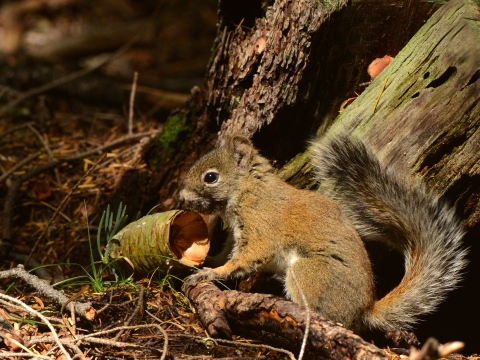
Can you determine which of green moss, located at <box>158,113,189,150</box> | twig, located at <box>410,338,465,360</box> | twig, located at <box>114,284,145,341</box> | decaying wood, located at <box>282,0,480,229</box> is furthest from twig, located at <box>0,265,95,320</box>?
decaying wood, located at <box>282,0,480,229</box>

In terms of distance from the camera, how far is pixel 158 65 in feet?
28.1

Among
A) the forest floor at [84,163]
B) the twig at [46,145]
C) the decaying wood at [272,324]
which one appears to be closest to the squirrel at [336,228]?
the decaying wood at [272,324]

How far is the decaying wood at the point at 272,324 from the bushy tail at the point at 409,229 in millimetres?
593

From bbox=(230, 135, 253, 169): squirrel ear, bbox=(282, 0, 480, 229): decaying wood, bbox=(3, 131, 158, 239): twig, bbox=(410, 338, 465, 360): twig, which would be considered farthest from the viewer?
bbox=(3, 131, 158, 239): twig

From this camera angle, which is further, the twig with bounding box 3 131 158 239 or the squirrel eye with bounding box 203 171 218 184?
the twig with bounding box 3 131 158 239

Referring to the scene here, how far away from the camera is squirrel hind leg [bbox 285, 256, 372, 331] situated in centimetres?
306

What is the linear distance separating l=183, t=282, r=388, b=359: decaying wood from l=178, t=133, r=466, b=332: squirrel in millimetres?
260

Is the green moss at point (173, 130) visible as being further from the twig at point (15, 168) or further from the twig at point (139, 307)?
the twig at point (139, 307)

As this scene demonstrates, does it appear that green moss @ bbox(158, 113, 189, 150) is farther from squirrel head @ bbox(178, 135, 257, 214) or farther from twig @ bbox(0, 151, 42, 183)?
twig @ bbox(0, 151, 42, 183)

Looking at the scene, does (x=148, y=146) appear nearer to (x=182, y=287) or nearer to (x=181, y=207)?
(x=181, y=207)

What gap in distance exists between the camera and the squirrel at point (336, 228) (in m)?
3.07

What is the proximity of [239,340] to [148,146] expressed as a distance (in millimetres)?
1950

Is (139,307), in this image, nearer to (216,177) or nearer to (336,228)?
(216,177)

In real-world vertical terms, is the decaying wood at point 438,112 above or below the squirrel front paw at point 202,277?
above
